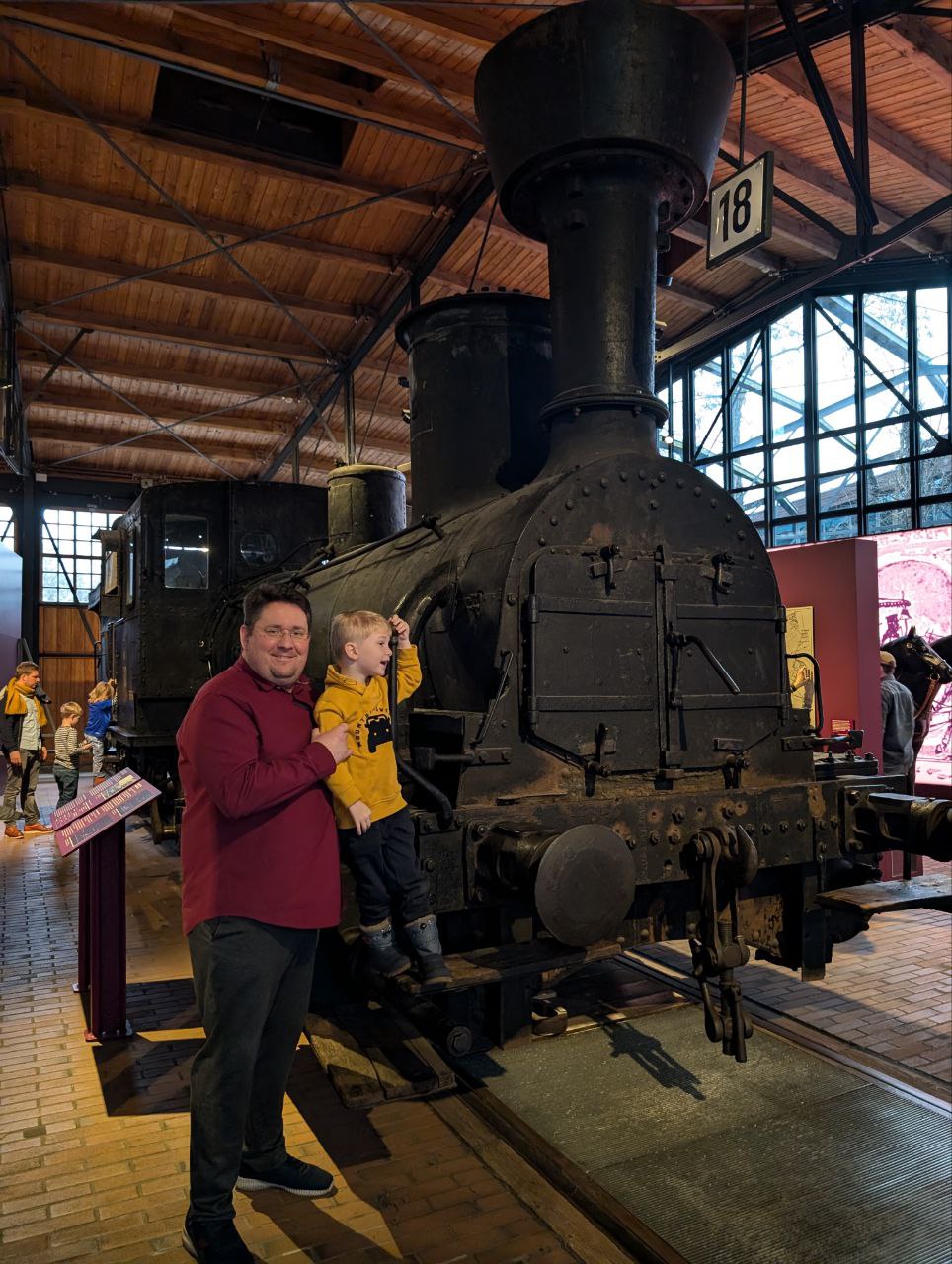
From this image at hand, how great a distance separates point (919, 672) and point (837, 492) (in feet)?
27.6

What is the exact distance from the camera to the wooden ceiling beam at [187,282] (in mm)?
9234

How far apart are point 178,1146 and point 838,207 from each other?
36.7ft

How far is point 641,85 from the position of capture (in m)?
3.46

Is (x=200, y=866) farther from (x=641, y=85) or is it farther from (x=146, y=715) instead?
(x=146, y=715)

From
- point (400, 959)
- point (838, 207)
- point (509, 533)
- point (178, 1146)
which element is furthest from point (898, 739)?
point (838, 207)

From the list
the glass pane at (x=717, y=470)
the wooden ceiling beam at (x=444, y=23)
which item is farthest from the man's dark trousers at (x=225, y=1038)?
the glass pane at (x=717, y=470)

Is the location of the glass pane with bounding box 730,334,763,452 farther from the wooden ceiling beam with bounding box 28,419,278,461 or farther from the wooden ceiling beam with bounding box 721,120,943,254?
the wooden ceiling beam with bounding box 28,419,278,461

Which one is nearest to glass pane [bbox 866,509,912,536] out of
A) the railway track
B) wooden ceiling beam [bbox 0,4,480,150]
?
wooden ceiling beam [bbox 0,4,480,150]

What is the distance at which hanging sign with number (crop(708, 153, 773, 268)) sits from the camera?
4.42m

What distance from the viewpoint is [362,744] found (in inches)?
101

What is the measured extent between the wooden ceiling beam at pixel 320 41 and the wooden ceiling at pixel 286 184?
0.05ft

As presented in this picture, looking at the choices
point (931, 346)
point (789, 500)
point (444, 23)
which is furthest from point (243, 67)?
point (789, 500)

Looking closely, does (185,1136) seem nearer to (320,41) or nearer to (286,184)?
(320,41)

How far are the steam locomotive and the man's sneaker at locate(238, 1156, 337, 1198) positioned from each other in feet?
2.20
